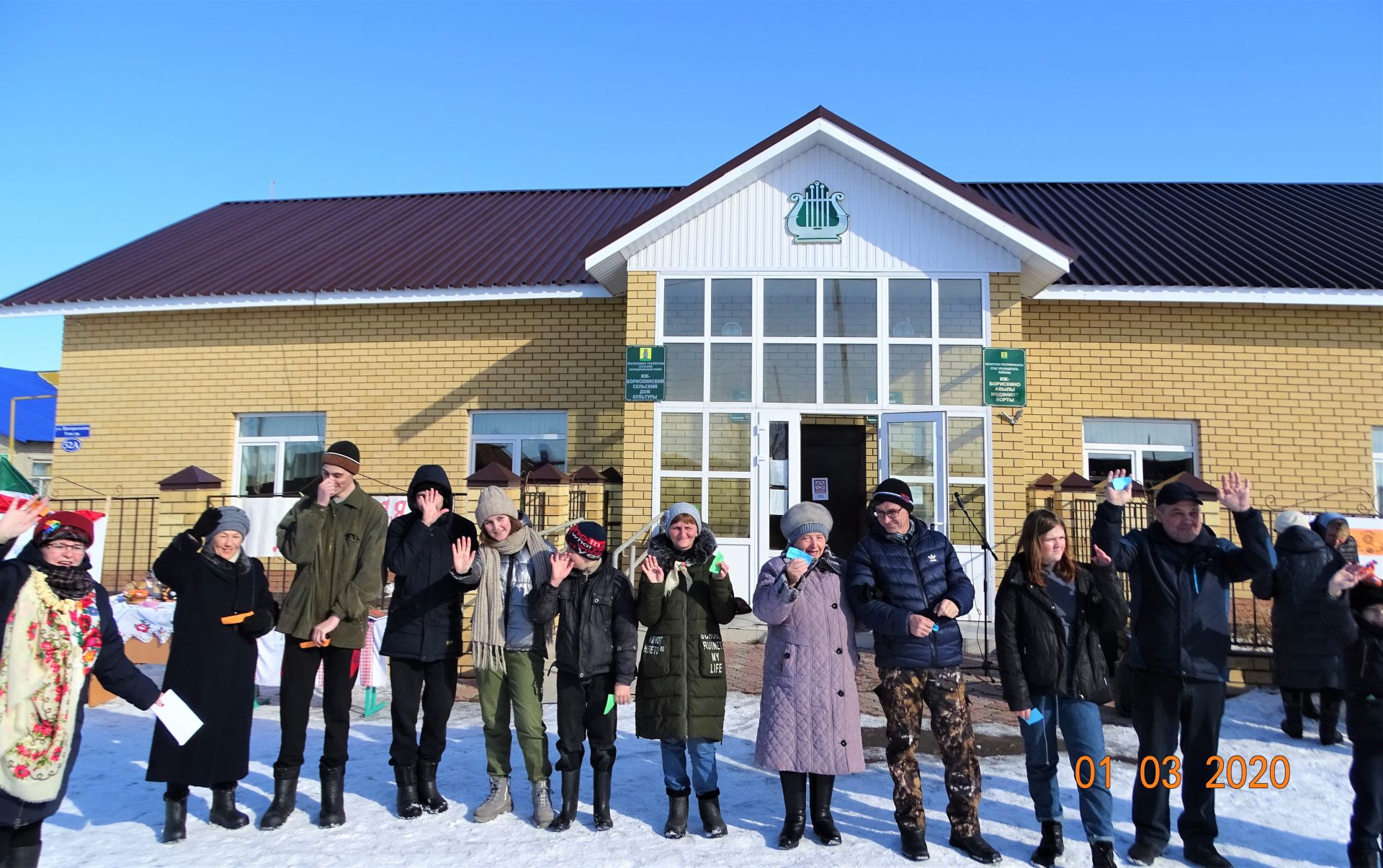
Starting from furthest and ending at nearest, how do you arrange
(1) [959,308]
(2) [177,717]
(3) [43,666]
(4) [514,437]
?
(4) [514,437] → (1) [959,308] → (2) [177,717] → (3) [43,666]

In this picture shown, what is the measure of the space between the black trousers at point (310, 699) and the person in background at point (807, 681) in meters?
2.08

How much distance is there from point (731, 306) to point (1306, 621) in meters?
5.99

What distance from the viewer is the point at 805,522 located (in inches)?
163

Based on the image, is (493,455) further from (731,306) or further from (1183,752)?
(1183,752)

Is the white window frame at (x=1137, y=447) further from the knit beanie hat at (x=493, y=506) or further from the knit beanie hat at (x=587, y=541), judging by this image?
the knit beanie hat at (x=493, y=506)

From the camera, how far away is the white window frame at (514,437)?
1112 centimetres

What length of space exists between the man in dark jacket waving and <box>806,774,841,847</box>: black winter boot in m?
0.31

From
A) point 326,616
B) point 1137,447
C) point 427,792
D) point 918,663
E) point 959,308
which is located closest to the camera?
point 918,663

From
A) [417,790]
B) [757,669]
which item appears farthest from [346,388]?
[417,790]

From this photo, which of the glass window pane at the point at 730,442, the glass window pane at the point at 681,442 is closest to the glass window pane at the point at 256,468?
the glass window pane at the point at 681,442

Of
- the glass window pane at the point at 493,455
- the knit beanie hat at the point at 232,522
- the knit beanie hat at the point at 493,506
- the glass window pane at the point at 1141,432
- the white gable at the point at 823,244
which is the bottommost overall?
the knit beanie hat at the point at 232,522

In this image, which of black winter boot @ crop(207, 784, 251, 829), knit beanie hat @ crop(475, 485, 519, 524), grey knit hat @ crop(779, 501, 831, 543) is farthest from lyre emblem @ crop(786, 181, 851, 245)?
black winter boot @ crop(207, 784, 251, 829)

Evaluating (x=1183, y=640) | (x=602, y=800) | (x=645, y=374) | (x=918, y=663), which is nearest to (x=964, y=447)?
(x=645, y=374)

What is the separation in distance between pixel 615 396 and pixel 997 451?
4654mm
